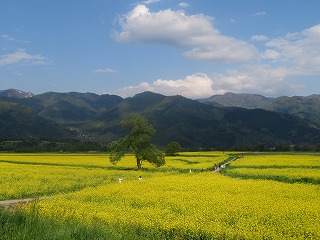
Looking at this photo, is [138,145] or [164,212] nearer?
[164,212]

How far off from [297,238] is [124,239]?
27.0ft

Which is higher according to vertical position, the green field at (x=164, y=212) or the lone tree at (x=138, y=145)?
the lone tree at (x=138, y=145)

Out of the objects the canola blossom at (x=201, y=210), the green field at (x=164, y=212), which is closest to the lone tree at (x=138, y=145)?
the green field at (x=164, y=212)

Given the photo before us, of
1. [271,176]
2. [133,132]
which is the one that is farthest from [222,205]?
[133,132]

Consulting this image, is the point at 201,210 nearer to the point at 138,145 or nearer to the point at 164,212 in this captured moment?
the point at 164,212

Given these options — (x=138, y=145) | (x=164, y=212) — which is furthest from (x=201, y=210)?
(x=138, y=145)

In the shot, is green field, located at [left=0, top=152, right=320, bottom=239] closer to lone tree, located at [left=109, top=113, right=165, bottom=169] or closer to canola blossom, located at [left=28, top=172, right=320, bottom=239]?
canola blossom, located at [left=28, top=172, right=320, bottom=239]

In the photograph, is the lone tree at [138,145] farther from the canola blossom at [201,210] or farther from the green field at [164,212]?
the canola blossom at [201,210]

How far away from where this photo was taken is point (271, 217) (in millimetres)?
19438

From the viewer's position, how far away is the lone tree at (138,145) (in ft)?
198

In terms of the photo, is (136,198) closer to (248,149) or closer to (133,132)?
(133,132)

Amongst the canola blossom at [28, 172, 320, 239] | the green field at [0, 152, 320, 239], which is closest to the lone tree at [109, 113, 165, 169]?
the green field at [0, 152, 320, 239]

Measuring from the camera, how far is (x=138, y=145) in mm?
61031

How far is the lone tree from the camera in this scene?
60.3 meters
